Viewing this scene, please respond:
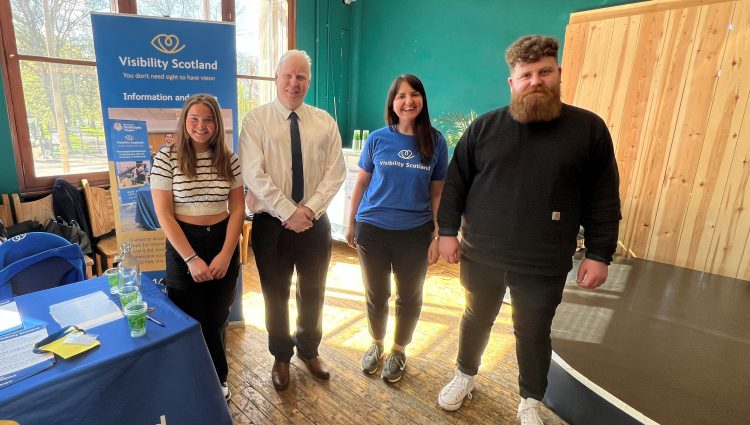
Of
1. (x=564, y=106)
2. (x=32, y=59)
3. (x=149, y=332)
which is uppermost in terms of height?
(x=32, y=59)

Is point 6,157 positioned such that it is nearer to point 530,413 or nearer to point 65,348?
Result: point 65,348

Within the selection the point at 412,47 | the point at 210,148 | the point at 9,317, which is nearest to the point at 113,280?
the point at 9,317

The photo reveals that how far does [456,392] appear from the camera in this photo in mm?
1965

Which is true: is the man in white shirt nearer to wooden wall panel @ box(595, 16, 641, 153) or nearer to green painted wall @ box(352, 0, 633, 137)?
wooden wall panel @ box(595, 16, 641, 153)

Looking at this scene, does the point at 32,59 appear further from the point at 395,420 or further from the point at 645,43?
the point at 645,43

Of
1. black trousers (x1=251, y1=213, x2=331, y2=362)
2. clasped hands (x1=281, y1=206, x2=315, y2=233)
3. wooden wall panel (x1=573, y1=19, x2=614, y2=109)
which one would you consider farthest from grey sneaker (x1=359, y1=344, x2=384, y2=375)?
wooden wall panel (x1=573, y1=19, x2=614, y2=109)

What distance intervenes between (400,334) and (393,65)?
11.5 feet

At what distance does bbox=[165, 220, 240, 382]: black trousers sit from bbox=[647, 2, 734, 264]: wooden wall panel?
125 inches

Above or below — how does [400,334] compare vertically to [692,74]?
below

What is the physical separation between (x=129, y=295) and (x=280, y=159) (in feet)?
2.59

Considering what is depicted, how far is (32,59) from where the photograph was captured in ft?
9.97

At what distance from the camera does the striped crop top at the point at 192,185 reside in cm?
168

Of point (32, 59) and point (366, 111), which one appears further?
point (366, 111)

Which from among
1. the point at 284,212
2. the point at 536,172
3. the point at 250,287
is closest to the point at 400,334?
the point at 284,212
